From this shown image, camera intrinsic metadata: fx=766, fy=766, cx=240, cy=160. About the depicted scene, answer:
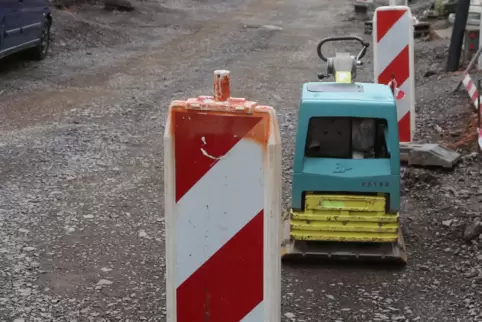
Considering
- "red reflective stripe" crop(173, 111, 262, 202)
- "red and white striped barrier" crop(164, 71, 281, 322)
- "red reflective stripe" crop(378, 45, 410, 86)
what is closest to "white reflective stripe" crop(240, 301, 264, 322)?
"red and white striped barrier" crop(164, 71, 281, 322)

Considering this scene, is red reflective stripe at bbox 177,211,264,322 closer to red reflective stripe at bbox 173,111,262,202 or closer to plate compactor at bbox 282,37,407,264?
red reflective stripe at bbox 173,111,262,202

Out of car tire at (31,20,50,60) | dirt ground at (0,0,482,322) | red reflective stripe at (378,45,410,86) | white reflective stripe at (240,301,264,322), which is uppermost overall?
red reflective stripe at (378,45,410,86)

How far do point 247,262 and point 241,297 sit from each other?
5.9 inches

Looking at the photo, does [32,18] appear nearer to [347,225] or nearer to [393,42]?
[393,42]

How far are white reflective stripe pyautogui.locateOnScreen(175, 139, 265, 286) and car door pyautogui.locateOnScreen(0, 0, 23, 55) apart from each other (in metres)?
9.45

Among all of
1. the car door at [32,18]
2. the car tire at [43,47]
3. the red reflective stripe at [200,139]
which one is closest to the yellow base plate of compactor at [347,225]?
the red reflective stripe at [200,139]

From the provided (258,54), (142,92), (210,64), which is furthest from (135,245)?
(258,54)

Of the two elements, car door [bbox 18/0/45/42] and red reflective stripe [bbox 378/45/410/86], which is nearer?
red reflective stripe [bbox 378/45/410/86]

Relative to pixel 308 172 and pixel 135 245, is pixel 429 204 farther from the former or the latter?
pixel 135 245

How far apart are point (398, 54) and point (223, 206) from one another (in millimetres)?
4794

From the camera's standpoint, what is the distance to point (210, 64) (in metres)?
14.3

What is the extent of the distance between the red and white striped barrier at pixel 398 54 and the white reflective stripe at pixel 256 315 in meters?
4.51

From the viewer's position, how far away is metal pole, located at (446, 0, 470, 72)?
10.9 meters

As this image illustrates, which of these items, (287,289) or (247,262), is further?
(287,289)
